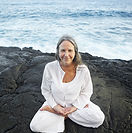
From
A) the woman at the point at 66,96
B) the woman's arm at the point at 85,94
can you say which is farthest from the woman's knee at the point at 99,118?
the woman's arm at the point at 85,94

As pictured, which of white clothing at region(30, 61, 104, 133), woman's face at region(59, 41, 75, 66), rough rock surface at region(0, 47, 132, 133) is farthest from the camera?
rough rock surface at region(0, 47, 132, 133)

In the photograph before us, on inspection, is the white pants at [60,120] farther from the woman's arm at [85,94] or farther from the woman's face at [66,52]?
the woman's face at [66,52]

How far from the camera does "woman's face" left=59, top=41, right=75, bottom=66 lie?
8.48ft

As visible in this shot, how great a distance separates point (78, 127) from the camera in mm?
2867

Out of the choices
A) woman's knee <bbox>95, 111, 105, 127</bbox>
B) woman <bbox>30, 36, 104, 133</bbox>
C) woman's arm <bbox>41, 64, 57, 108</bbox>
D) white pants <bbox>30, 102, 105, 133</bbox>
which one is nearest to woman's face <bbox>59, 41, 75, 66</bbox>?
woman <bbox>30, 36, 104, 133</bbox>

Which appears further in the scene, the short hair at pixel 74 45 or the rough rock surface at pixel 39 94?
the rough rock surface at pixel 39 94

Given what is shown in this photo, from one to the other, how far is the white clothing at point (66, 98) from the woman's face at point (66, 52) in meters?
0.21

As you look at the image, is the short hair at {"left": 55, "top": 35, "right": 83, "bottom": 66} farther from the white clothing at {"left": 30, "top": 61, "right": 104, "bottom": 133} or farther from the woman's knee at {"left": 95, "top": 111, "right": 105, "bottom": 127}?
the woman's knee at {"left": 95, "top": 111, "right": 105, "bottom": 127}

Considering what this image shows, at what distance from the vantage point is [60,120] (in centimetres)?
274

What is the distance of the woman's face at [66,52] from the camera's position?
2.58m

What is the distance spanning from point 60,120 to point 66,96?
398 mm

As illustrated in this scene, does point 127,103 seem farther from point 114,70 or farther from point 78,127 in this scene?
point 114,70

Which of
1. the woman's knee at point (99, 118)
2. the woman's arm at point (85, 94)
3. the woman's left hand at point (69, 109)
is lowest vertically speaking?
the woman's knee at point (99, 118)

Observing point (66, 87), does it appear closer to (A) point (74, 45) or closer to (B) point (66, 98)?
(B) point (66, 98)
